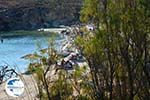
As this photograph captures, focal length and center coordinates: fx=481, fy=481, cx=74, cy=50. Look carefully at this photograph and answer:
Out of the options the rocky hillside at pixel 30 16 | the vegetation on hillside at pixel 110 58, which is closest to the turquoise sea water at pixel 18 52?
the vegetation on hillside at pixel 110 58

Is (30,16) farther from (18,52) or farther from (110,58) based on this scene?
(110,58)

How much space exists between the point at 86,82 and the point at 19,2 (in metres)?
130

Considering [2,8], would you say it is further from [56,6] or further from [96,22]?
[96,22]

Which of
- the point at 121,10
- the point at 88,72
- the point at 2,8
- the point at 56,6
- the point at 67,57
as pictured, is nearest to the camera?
the point at 121,10

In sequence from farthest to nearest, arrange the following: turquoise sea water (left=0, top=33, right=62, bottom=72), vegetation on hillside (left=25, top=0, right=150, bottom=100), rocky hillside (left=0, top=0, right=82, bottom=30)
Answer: rocky hillside (left=0, top=0, right=82, bottom=30)
turquoise sea water (left=0, top=33, right=62, bottom=72)
vegetation on hillside (left=25, top=0, right=150, bottom=100)

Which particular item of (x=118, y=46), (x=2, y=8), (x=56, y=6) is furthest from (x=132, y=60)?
(x=2, y=8)

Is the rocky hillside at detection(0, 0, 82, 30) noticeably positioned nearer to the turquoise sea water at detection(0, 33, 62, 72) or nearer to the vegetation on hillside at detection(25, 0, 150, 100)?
the turquoise sea water at detection(0, 33, 62, 72)

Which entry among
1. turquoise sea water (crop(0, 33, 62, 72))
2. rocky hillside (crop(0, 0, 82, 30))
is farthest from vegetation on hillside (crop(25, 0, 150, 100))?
rocky hillside (crop(0, 0, 82, 30))

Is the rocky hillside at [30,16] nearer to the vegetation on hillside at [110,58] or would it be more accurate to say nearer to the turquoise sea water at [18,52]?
the turquoise sea water at [18,52]

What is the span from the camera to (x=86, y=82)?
13.7m

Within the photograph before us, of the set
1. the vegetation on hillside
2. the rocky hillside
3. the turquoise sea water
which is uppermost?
the vegetation on hillside

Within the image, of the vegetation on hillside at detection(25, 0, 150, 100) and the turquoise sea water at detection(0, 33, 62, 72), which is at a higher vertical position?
the vegetation on hillside at detection(25, 0, 150, 100)

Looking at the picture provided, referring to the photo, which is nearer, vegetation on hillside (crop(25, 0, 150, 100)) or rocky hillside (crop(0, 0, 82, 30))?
vegetation on hillside (crop(25, 0, 150, 100))

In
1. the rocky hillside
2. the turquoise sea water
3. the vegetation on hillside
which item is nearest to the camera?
the vegetation on hillside
